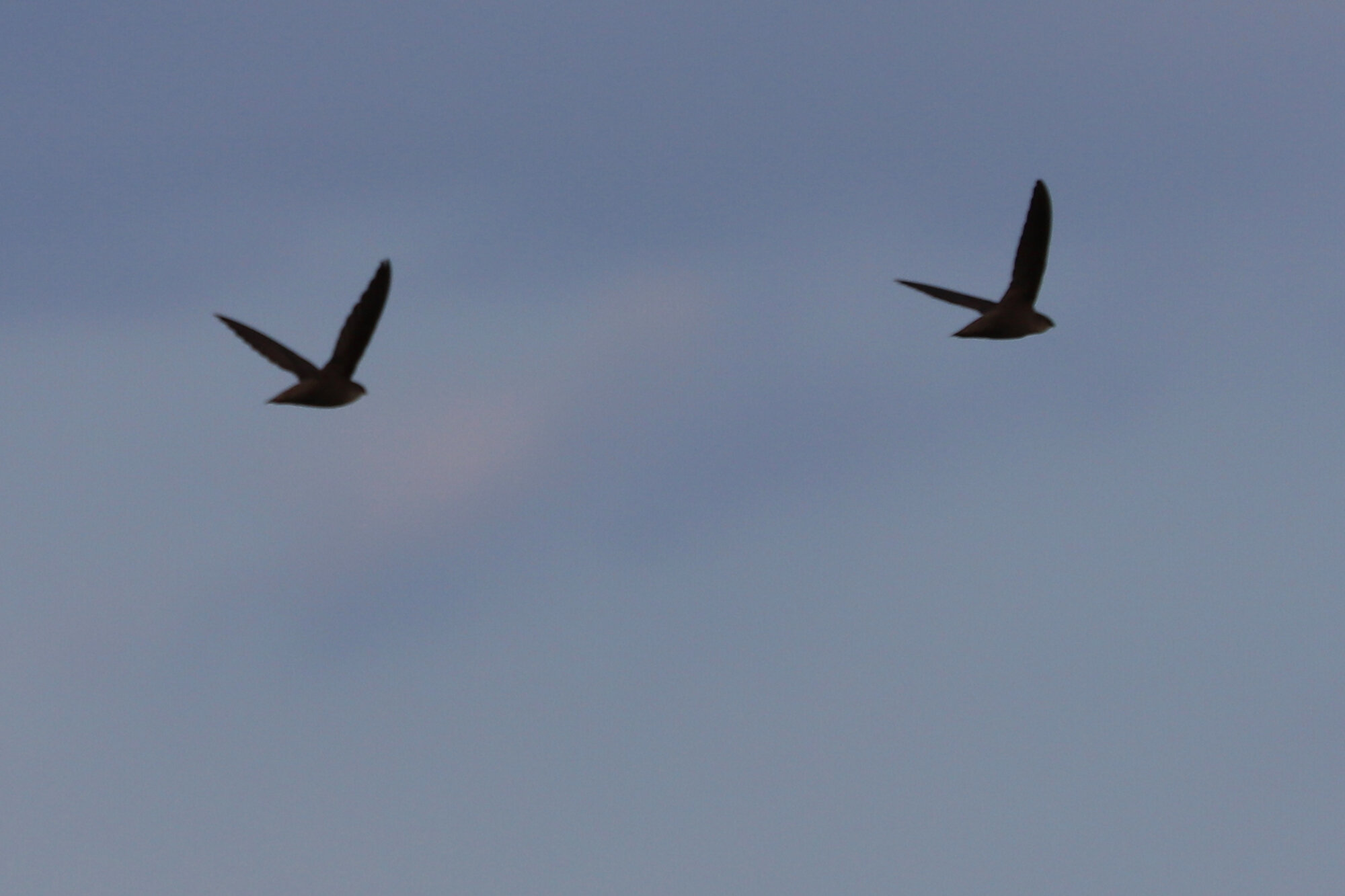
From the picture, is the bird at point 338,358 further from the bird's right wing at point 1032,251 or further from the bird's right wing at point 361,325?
the bird's right wing at point 1032,251

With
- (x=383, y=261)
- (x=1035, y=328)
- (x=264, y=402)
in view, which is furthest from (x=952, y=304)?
(x=264, y=402)

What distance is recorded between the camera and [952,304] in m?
37.9

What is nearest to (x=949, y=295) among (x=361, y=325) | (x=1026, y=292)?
(x=1026, y=292)

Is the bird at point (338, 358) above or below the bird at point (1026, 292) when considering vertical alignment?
below

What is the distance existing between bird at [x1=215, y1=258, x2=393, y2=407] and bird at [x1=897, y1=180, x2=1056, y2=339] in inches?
508

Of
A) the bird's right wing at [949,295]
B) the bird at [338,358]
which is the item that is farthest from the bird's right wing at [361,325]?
the bird's right wing at [949,295]

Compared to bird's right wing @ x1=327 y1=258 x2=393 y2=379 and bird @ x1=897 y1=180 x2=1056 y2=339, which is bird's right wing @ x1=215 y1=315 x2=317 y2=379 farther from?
bird @ x1=897 y1=180 x2=1056 y2=339

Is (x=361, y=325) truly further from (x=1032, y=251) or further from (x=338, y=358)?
(x=1032, y=251)

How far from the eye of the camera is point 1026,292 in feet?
118

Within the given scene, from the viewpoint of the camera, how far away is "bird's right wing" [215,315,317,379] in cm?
3275

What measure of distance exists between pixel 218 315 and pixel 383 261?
395cm

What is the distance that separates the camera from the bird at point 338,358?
104ft

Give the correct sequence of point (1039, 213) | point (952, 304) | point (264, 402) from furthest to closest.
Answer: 1. point (952, 304)
2. point (1039, 213)
3. point (264, 402)

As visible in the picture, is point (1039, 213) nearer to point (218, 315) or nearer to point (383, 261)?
point (383, 261)
